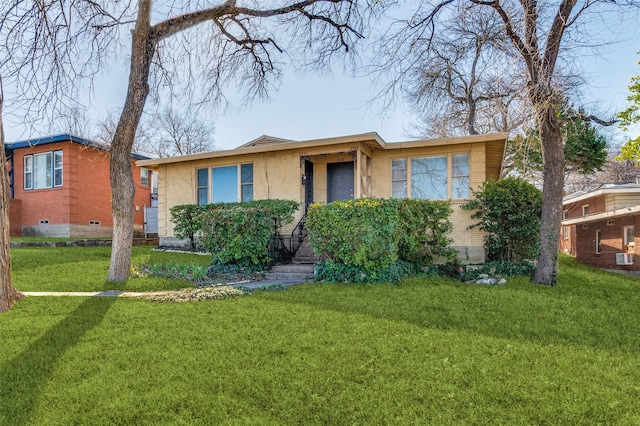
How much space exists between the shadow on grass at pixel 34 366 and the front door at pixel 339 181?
26.5ft

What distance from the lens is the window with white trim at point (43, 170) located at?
16.3 meters

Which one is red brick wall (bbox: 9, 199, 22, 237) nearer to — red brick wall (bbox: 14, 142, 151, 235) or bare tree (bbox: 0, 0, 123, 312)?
red brick wall (bbox: 14, 142, 151, 235)

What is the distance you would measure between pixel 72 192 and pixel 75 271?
31.2ft

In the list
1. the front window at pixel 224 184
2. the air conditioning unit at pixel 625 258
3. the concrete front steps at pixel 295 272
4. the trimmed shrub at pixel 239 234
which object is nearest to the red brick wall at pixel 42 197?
the front window at pixel 224 184

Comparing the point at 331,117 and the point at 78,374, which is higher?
the point at 331,117

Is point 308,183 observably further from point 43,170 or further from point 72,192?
point 43,170

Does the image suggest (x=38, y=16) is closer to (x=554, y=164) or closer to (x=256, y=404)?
(x=256, y=404)

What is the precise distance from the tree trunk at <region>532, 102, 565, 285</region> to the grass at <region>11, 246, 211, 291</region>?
23.9 ft

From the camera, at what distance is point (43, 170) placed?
16.7 meters

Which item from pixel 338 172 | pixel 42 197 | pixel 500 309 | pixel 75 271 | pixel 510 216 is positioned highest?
pixel 338 172

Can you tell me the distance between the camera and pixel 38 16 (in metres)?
6.59

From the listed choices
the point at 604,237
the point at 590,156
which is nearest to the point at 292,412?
the point at 604,237

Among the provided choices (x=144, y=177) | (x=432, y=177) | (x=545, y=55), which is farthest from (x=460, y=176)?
(x=144, y=177)

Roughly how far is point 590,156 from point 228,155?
Answer: 51.7 feet
